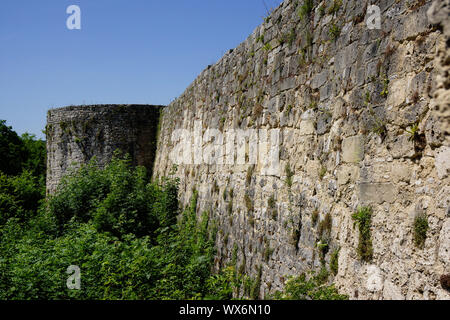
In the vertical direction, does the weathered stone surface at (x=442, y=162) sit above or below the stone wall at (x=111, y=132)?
below

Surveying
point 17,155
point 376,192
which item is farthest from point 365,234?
point 17,155

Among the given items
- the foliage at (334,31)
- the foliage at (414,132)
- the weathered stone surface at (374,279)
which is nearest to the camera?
the foliage at (414,132)

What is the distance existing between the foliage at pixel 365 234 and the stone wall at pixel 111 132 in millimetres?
14071

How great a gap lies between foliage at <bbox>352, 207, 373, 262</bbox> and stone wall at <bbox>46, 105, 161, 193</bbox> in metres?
14.1

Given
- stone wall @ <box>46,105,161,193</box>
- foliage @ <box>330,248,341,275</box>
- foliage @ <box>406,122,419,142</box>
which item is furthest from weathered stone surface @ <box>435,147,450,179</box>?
stone wall @ <box>46,105,161,193</box>

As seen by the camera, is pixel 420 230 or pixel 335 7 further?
pixel 335 7

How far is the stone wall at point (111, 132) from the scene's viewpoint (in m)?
17.1

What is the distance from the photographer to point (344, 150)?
4.05 m

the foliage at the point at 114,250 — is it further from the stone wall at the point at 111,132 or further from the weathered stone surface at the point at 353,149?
the stone wall at the point at 111,132

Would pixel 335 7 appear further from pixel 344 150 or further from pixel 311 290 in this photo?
pixel 311 290

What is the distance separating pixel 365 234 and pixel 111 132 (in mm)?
14828

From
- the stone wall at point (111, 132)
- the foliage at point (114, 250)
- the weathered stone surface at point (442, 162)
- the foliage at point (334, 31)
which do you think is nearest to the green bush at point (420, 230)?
the weathered stone surface at point (442, 162)
